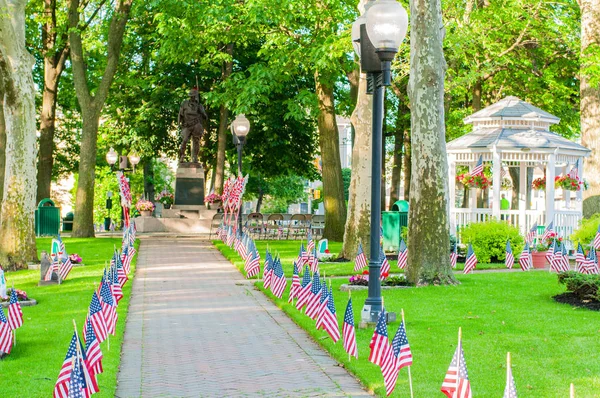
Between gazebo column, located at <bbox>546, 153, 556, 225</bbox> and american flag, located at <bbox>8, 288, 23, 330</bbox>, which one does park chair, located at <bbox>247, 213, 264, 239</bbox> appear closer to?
gazebo column, located at <bbox>546, 153, 556, 225</bbox>

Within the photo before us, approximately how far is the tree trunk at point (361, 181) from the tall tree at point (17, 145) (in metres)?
8.15

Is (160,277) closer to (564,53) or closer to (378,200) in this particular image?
(378,200)

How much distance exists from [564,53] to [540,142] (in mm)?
11684

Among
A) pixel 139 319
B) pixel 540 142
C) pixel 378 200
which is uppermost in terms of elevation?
pixel 540 142

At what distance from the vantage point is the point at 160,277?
21.1 meters

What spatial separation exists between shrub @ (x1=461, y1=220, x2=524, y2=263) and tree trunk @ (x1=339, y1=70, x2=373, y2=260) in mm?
2825

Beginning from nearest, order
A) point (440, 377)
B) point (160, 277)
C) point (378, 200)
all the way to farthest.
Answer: point (440, 377), point (378, 200), point (160, 277)

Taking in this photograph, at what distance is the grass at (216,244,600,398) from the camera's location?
923 cm

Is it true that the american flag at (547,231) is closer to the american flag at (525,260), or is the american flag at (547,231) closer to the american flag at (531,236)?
the american flag at (531,236)

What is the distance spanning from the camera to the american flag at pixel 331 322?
11.6m

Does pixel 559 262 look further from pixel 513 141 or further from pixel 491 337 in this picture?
pixel 491 337

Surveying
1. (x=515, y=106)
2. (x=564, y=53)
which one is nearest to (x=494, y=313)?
(x=515, y=106)

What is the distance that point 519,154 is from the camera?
26.0 m

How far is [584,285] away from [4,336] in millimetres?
8823
